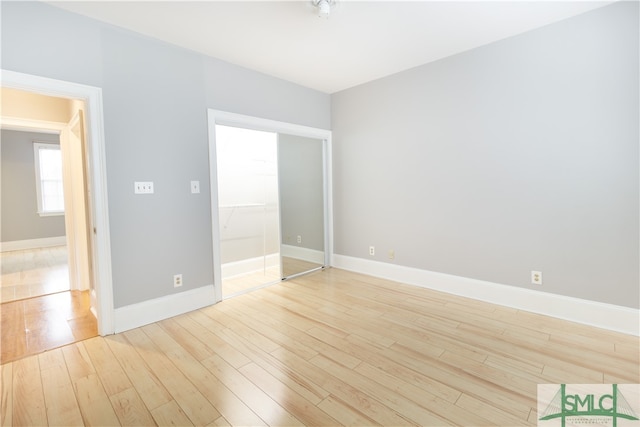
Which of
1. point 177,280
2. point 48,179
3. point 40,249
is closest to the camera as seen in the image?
point 177,280

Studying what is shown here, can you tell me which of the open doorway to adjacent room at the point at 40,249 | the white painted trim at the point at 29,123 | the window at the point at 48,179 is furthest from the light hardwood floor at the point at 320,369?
the window at the point at 48,179

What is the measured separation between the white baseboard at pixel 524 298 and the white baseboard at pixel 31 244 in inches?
286

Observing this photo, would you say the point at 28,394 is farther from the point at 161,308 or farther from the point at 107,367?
the point at 161,308

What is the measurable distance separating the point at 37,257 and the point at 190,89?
5.31m

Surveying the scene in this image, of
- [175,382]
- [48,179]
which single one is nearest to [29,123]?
[175,382]

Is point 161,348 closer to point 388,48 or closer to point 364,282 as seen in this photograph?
point 364,282

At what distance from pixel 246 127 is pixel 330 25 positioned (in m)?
1.44

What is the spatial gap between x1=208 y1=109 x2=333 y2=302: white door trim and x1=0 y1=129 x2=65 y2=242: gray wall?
610cm

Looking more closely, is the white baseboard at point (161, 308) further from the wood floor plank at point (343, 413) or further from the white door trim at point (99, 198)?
the wood floor plank at point (343, 413)

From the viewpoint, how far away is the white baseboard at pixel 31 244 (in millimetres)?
6125

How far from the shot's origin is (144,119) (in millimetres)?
2609

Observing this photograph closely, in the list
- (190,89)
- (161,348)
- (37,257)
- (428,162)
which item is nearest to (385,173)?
(428,162)

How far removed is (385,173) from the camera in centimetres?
379

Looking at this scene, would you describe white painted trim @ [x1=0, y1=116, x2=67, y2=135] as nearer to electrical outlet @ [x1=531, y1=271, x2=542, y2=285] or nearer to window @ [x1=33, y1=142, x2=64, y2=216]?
window @ [x1=33, y1=142, x2=64, y2=216]
